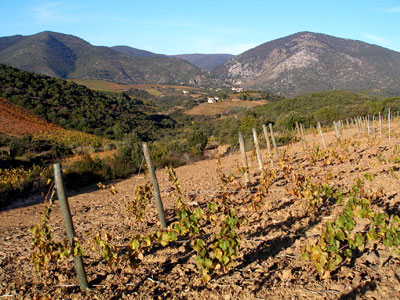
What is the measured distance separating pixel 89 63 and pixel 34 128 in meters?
91.6

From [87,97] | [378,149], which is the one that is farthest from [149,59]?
[378,149]

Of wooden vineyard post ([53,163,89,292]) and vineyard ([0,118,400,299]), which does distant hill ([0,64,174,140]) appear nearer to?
vineyard ([0,118,400,299])

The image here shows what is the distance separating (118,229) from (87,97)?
32.5 meters

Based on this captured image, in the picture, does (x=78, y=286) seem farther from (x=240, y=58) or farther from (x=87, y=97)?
(x=240, y=58)

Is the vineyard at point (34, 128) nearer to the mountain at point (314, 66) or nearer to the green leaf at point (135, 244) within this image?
the green leaf at point (135, 244)

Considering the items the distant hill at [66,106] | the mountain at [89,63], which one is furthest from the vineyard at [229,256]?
the mountain at [89,63]

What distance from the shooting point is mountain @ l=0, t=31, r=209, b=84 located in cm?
9275

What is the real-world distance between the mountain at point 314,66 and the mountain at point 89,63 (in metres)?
23.1

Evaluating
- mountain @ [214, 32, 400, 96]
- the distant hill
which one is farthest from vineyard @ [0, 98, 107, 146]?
mountain @ [214, 32, 400, 96]

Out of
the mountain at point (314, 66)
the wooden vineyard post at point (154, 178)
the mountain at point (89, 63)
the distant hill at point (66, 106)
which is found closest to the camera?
the wooden vineyard post at point (154, 178)

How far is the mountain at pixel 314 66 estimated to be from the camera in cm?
7975

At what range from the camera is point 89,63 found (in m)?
106

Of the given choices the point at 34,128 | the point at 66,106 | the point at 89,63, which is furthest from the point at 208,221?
the point at 89,63

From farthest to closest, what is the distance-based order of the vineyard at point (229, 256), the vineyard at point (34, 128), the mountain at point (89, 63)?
1. the mountain at point (89, 63)
2. the vineyard at point (34, 128)
3. the vineyard at point (229, 256)
